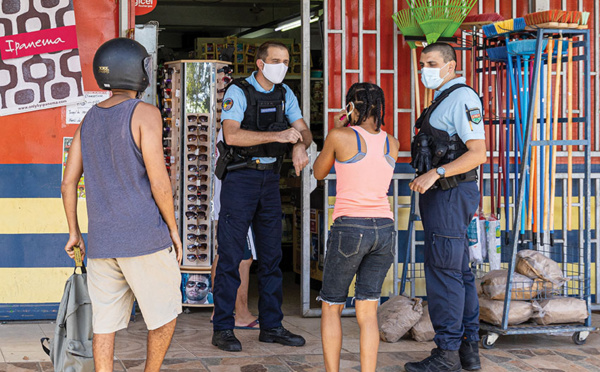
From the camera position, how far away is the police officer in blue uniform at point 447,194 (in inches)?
162

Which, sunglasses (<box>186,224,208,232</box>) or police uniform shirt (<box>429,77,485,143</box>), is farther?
sunglasses (<box>186,224,208,232</box>)

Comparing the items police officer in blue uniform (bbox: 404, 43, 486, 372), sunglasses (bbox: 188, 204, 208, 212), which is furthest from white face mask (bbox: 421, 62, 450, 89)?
sunglasses (bbox: 188, 204, 208, 212)

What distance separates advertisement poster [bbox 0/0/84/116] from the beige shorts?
2321mm

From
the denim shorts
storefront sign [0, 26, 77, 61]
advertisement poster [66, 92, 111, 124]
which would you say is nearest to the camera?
the denim shorts

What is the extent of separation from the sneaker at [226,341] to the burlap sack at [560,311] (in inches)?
75.8

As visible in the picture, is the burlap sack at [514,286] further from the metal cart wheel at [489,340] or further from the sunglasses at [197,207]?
the sunglasses at [197,207]

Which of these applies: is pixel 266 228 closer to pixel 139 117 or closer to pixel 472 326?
pixel 472 326

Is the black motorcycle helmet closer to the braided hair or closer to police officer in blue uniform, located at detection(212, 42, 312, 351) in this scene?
the braided hair

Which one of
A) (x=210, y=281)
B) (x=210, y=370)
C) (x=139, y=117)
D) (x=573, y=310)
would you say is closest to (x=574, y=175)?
(x=573, y=310)

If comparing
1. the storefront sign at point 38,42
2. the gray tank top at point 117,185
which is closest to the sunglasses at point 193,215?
the storefront sign at point 38,42

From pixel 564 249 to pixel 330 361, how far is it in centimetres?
290

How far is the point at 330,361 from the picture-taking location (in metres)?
3.63

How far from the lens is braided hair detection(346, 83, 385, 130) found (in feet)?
12.1

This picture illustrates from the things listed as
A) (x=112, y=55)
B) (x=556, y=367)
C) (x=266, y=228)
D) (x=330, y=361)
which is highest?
(x=112, y=55)
